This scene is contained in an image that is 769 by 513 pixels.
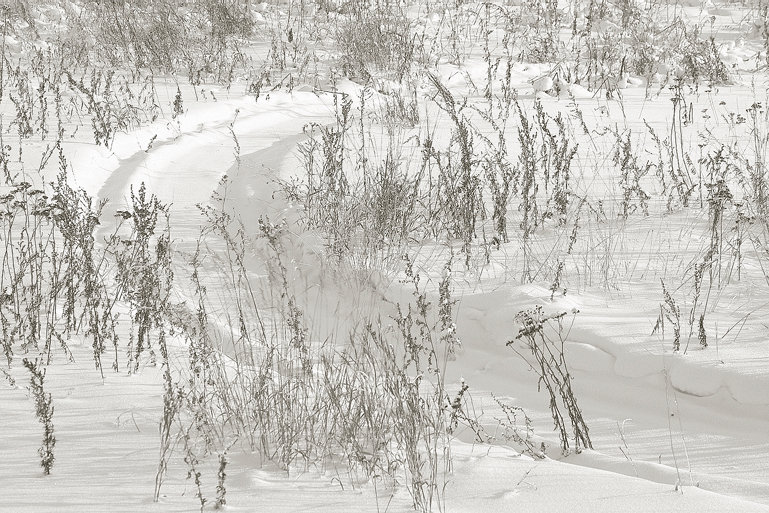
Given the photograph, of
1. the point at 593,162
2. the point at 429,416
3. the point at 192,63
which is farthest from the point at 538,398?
the point at 192,63

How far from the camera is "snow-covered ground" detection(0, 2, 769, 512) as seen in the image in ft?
8.33

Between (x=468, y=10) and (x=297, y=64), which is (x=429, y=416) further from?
(x=468, y=10)

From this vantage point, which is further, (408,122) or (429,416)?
(408,122)

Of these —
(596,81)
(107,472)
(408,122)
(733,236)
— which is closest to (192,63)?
(408,122)

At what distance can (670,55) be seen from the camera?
9.59 meters

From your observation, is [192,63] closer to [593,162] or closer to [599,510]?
[593,162]

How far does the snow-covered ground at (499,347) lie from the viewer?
8.33 ft

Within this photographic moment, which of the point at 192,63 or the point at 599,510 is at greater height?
the point at 192,63

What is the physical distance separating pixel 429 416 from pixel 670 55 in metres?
7.87

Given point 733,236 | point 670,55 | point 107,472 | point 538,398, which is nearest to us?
point 107,472

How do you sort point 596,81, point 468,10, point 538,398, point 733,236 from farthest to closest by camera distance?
point 468,10, point 596,81, point 733,236, point 538,398

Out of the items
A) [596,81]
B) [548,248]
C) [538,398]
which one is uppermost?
[596,81]

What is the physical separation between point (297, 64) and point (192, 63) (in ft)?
3.99

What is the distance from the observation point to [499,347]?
3.92m
